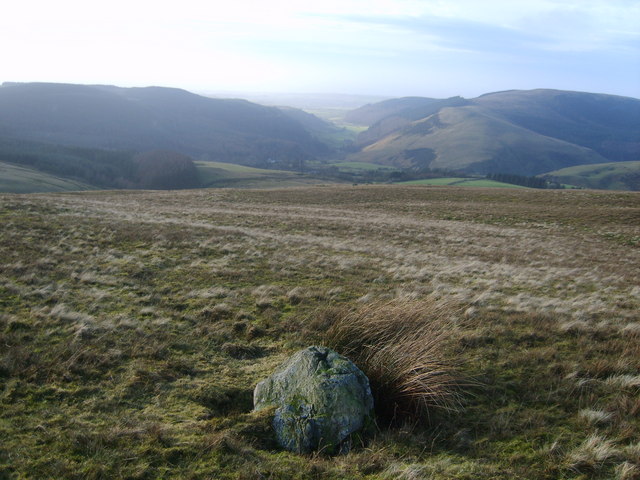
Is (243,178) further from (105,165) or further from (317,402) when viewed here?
(317,402)

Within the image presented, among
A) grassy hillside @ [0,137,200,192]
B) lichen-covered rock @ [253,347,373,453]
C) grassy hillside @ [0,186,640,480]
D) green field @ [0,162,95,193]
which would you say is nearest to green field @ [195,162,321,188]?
grassy hillside @ [0,137,200,192]

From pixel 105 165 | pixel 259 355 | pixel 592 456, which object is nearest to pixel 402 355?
pixel 592 456

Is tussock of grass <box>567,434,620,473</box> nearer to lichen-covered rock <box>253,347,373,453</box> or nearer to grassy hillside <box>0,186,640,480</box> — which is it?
grassy hillside <box>0,186,640,480</box>

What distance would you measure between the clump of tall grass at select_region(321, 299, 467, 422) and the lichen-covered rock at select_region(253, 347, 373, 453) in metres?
0.52

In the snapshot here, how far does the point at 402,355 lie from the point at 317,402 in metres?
1.74

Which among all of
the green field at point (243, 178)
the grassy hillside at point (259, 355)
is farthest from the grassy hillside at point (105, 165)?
the grassy hillside at point (259, 355)

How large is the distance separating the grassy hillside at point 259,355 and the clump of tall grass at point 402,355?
16cm

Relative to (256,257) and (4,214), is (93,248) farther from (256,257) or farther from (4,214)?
(4,214)

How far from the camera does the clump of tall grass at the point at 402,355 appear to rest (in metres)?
5.46

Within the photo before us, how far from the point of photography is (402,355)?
236 inches

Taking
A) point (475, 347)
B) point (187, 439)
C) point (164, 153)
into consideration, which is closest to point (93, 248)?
point (187, 439)

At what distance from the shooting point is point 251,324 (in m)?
8.29

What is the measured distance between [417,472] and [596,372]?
163 inches

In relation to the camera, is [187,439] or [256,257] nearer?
[187,439]
